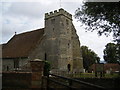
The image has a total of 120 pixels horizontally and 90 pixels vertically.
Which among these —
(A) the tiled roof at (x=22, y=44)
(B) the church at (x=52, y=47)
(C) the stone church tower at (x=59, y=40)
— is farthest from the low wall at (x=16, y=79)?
(C) the stone church tower at (x=59, y=40)

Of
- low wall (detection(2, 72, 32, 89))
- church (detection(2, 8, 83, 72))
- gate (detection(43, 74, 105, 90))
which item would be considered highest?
church (detection(2, 8, 83, 72))

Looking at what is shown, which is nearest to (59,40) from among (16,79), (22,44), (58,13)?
(58,13)

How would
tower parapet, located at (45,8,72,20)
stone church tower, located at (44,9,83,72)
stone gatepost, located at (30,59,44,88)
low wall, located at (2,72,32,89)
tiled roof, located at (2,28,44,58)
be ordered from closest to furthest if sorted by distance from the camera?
stone gatepost, located at (30,59,44,88) → low wall, located at (2,72,32,89) → stone church tower, located at (44,9,83,72) → tiled roof, located at (2,28,44,58) → tower parapet, located at (45,8,72,20)

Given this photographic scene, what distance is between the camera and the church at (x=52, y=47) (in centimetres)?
3303

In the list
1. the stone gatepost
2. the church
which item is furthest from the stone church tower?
the stone gatepost

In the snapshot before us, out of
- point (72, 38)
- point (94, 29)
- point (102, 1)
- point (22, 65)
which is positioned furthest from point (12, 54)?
point (102, 1)

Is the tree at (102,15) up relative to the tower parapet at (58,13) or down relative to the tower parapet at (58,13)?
down

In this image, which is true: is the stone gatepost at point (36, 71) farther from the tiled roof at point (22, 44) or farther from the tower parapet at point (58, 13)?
the tower parapet at point (58, 13)

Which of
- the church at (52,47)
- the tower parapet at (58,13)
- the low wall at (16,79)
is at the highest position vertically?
the tower parapet at (58,13)

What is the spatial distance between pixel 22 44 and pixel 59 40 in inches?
330

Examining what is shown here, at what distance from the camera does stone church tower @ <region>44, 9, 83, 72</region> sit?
33312mm

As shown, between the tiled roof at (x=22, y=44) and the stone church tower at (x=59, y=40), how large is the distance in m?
2.41

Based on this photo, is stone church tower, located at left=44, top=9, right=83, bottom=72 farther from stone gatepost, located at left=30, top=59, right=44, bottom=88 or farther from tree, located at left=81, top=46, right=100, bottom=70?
stone gatepost, located at left=30, top=59, right=44, bottom=88

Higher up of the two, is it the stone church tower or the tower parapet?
the tower parapet
